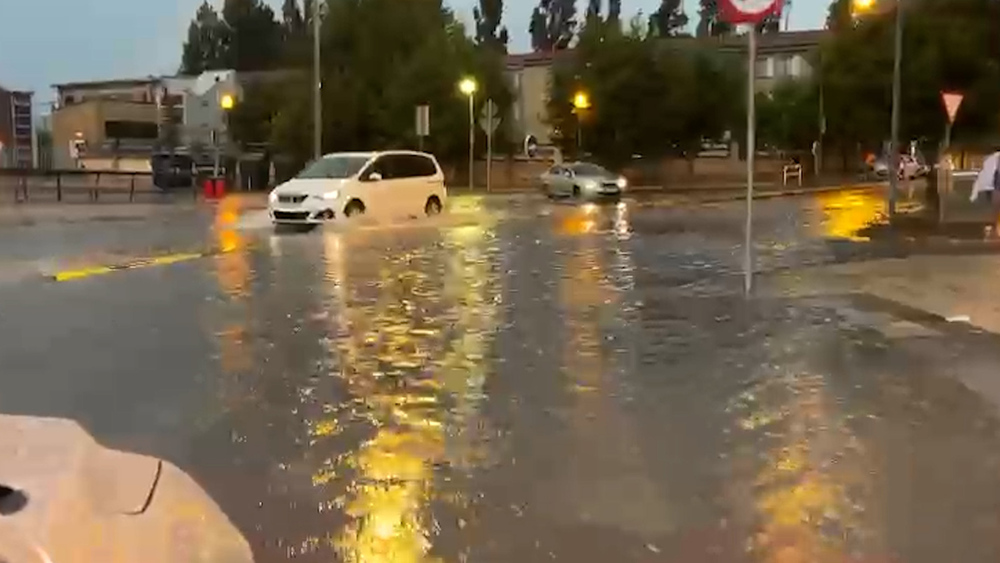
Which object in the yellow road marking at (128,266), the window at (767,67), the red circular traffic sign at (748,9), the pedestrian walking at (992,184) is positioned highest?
the window at (767,67)

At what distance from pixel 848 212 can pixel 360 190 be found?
41.8ft

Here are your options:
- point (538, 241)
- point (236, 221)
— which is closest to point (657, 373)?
point (538, 241)

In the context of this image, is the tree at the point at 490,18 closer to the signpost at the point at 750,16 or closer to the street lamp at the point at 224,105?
the street lamp at the point at 224,105

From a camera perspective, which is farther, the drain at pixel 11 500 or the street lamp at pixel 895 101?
the street lamp at pixel 895 101

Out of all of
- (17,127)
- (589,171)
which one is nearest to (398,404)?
(589,171)

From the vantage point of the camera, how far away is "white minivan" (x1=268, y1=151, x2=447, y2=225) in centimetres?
2672

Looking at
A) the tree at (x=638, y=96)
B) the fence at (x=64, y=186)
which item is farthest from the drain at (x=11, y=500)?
the tree at (x=638, y=96)

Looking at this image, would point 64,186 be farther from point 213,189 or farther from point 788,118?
point 788,118

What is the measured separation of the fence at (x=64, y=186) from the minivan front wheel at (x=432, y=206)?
1792 cm

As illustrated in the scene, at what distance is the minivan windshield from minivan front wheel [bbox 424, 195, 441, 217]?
78.6 inches

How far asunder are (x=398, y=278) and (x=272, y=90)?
55479mm

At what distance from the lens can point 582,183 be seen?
4900cm

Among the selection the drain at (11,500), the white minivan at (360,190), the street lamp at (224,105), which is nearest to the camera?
the drain at (11,500)

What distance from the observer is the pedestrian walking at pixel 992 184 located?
72.3ft
